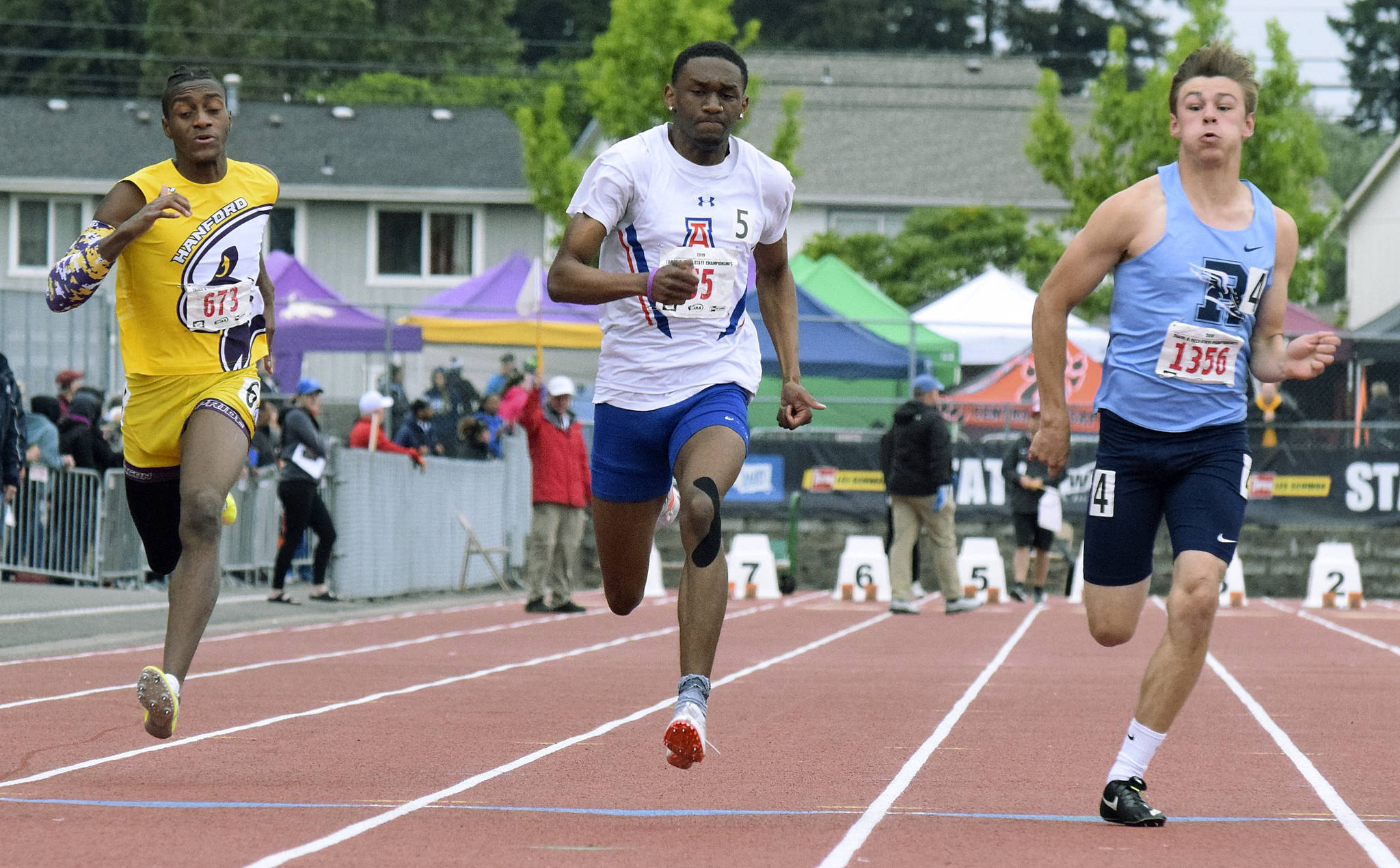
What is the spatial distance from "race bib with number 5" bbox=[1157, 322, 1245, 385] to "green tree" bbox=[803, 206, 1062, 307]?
138 feet

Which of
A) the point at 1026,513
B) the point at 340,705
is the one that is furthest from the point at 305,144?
the point at 340,705

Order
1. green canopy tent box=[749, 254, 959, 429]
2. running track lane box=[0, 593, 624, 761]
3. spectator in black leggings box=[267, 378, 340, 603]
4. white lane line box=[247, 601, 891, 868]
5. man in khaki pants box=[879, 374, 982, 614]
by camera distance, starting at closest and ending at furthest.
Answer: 1. white lane line box=[247, 601, 891, 868]
2. running track lane box=[0, 593, 624, 761]
3. spectator in black leggings box=[267, 378, 340, 603]
4. man in khaki pants box=[879, 374, 982, 614]
5. green canopy tent box=[749, 254, 959, 429]

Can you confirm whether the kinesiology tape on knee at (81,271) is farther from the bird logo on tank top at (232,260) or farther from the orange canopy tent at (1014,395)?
the orange canopy tent at (1014,395)

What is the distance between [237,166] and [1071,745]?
3950 millimetres

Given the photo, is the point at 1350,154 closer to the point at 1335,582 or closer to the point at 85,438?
the point at 1335,582

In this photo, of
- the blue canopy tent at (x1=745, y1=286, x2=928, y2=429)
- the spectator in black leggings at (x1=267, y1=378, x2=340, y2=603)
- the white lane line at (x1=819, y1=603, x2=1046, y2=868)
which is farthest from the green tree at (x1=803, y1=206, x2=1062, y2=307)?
the white lane line at (x1=819, y1=603, x2=1046, y2=868)

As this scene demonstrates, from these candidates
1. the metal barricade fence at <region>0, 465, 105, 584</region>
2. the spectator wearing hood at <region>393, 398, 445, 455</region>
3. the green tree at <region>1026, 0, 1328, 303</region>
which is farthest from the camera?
the green tree at <region>1026, 0, 1328, 303</region>

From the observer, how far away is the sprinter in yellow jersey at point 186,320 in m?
6.84

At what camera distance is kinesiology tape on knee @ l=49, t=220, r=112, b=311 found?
22.1 ft

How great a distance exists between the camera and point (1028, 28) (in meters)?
74.9

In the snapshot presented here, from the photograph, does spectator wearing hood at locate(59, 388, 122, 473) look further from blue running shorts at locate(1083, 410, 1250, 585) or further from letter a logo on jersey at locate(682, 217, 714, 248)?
blue running shorts at locate(1083, 410, 1250, 585)

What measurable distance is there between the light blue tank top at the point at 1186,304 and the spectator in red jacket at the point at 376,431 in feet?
48.2

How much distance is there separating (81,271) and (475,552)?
1526 centimetres

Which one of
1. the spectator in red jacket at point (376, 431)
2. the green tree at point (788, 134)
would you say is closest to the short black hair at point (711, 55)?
the spectator in red jacket at point (376, 431)
